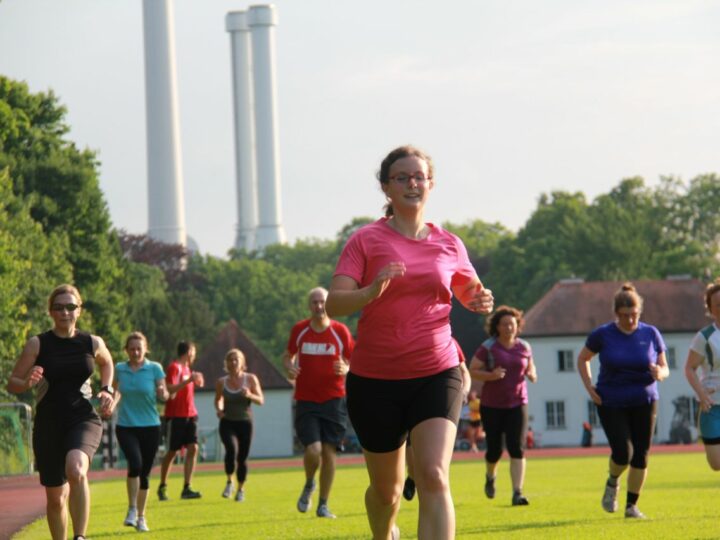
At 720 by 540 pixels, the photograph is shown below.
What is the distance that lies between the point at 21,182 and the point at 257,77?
109 metres

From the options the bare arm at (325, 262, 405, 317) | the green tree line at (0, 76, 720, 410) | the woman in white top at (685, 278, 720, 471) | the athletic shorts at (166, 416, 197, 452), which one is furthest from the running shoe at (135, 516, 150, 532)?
the green tree line at (0, 76, 720, 410)

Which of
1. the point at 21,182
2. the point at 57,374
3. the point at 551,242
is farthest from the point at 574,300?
the point at 57,374

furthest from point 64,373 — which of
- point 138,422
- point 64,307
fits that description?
point 138,422

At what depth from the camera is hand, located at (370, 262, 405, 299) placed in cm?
929

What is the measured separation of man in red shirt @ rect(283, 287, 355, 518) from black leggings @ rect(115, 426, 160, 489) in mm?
1474

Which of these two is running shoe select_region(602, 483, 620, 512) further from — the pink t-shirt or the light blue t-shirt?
the pink t-shirt

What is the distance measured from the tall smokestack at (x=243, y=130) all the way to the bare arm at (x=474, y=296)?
158 m

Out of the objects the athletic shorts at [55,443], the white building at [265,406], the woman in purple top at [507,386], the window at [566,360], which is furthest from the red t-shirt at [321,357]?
the window at [566,360]

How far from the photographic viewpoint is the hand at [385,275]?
929 cm

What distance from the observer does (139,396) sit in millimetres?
17938

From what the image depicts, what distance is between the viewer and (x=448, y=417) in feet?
31.8

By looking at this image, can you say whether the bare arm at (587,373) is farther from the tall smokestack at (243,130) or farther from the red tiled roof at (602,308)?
the tall smokestack at (243,130)

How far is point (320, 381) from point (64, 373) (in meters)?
5.36

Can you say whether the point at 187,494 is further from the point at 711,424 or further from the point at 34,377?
the point at 34,377
